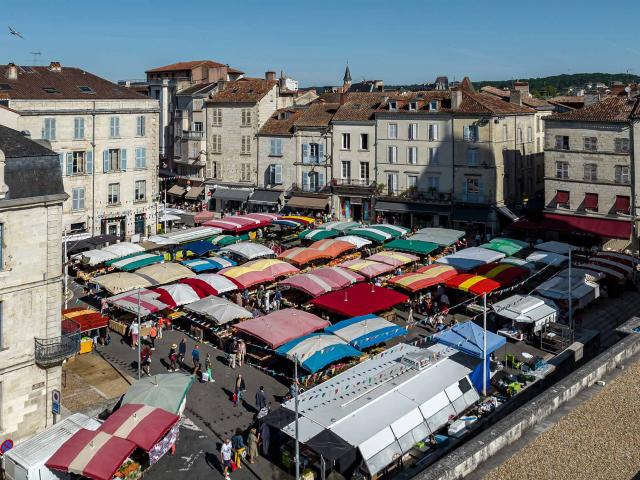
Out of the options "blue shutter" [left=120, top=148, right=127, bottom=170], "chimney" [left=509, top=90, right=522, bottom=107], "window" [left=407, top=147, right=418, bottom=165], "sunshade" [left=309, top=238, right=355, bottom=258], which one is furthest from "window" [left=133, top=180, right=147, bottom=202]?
"chimney" [left=509, top=90, right=522, bottom=107]

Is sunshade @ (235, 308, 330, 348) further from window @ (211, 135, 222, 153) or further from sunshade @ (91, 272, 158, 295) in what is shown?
window @ (211, 135, 222, 153)

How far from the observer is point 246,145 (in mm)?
60000

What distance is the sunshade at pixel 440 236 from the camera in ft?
136

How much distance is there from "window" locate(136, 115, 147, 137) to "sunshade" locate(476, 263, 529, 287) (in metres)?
27.3

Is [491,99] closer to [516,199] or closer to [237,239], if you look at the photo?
[516,199]

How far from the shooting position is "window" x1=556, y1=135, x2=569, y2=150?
1798 inches

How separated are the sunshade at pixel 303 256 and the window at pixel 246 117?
2365 centimetres

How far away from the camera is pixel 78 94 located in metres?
47.0

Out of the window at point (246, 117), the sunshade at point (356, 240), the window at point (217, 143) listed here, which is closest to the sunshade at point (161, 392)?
the sunshade at point (356, 240)

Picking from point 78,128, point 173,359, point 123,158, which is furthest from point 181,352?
point 123,158

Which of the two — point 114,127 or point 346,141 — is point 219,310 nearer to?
point 114,127

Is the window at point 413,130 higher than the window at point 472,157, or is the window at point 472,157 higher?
the window at point 413,130

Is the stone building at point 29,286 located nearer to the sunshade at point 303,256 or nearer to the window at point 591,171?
the sunshade at point 303,256

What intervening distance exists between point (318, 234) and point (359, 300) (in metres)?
14.0
